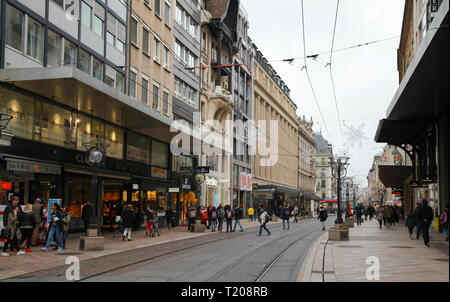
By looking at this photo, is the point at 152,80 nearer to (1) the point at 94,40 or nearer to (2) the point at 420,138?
(1) the point at 94,40

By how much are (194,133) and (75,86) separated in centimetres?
2152

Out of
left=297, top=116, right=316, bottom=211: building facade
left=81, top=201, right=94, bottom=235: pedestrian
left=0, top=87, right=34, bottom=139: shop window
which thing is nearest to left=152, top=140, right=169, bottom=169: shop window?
left=81, top=201, right=94, bottom=235: pedestrian

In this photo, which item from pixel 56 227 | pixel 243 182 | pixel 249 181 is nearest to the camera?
pixel 56 227

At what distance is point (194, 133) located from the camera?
1591 inches

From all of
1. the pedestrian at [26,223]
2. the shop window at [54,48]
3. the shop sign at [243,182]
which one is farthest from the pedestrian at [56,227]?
the shop sign at [243,182]

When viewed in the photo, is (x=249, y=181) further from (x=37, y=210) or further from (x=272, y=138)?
(x=37, y=210)

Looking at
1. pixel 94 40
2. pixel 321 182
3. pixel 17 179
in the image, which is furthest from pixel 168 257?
pixel 321 182

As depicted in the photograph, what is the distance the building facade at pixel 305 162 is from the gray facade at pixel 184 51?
55405 millimetres

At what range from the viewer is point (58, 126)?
2219 centimetres

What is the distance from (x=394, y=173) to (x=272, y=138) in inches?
1431

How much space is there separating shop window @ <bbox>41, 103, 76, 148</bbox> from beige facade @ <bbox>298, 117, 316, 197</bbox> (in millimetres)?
77195

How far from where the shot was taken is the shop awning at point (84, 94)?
1780 cm

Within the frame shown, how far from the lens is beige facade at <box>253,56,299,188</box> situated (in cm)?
6738

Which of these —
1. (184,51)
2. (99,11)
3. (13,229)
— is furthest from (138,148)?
(13,229)
